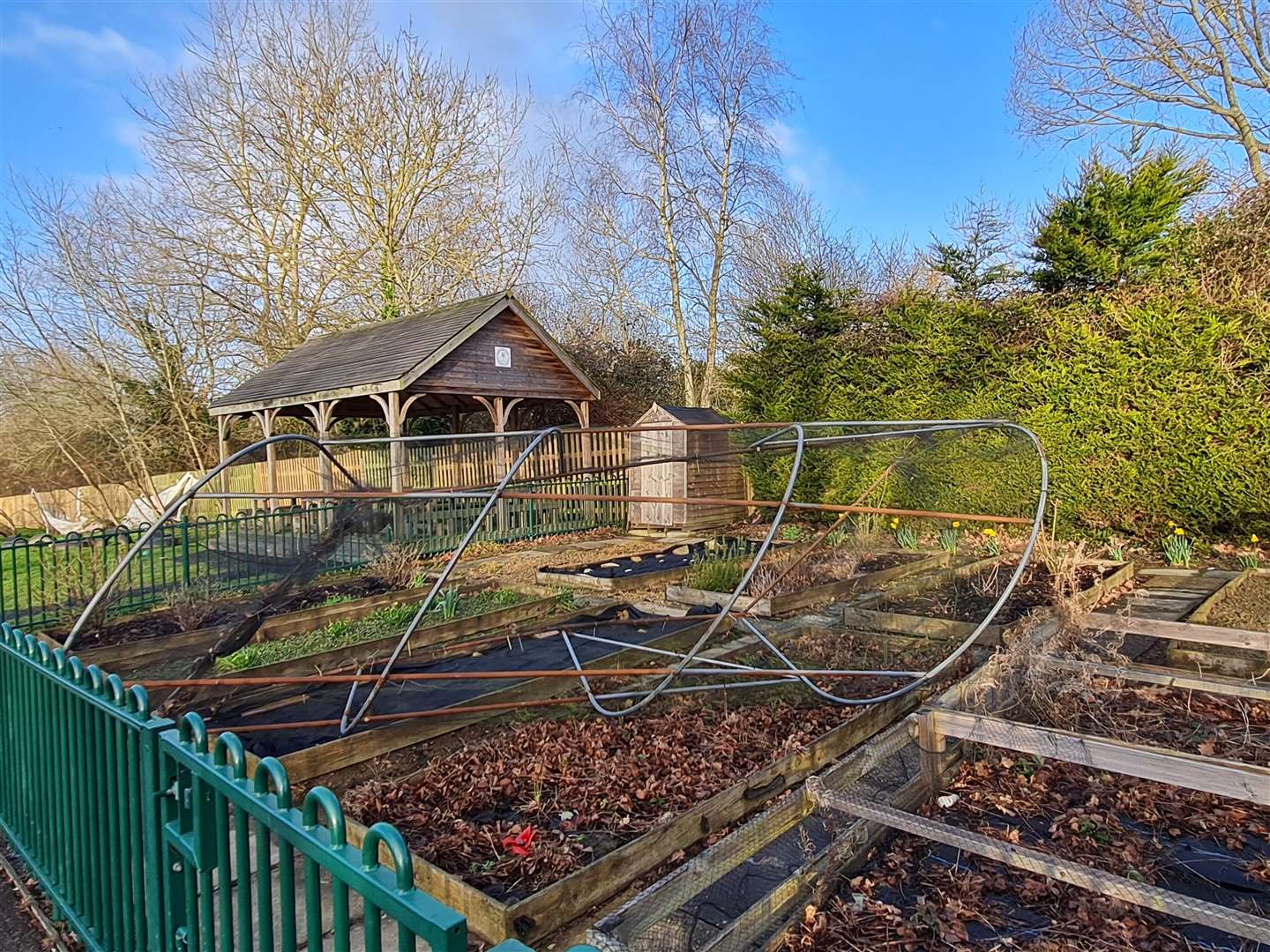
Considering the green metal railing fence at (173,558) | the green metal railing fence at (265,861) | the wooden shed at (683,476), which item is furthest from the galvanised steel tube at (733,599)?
the wooden shed at (683,476)

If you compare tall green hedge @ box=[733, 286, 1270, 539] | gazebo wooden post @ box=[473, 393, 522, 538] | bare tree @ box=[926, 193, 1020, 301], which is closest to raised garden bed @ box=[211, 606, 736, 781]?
tall green hedge @ box=[733, 286, 1270, 539]

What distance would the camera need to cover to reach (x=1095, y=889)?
222 centimetres

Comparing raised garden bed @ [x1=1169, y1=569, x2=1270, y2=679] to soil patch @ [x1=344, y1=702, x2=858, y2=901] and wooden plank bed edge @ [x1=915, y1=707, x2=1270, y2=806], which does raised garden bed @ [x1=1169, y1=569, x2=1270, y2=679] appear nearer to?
wooden plank bed edge @ [x1=915, y1=707, x2=1270, y2=806]

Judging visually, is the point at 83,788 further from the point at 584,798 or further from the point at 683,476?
the point at 683,476

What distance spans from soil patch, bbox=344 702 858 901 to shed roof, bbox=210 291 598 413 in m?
8.89

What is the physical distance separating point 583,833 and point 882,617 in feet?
11.9

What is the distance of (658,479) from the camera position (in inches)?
531

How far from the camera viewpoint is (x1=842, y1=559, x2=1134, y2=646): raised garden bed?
219 inches

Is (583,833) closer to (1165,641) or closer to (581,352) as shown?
(1165,641)

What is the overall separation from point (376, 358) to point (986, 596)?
1084 centimetres

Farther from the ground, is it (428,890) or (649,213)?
(649,213)

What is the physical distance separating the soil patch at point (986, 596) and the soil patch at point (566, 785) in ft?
7.53

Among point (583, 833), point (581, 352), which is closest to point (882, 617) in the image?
point (583, 833)

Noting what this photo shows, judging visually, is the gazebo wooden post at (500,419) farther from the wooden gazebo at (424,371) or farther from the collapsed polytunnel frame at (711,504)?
the collapsed polytunnel frame at (711,504)
